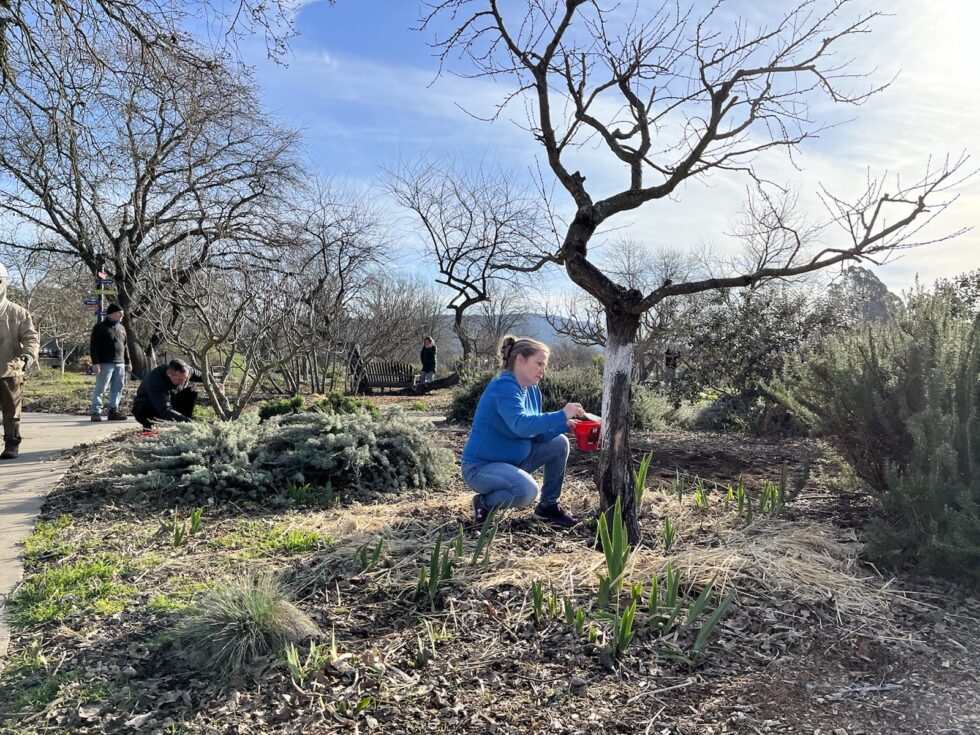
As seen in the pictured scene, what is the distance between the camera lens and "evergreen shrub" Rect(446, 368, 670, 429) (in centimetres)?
1076

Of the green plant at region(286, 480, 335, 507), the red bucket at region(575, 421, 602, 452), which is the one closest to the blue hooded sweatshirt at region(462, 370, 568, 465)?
the red bucket at region(575, 421, 602, 452)

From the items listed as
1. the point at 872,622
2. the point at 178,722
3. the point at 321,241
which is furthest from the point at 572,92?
the point at 321,241

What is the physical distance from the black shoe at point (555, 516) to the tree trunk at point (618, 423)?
1.37ft

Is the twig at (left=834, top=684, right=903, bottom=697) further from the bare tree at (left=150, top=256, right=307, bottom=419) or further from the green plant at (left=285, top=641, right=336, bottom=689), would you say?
the bare tree at (left=150, top=256, right=307, bottom=419)

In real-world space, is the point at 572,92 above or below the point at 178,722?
above

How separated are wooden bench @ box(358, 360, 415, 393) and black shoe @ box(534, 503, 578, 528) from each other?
15.9m

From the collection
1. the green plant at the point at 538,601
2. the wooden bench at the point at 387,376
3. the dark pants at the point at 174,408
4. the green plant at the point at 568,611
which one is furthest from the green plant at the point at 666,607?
the wooden bench at the point at 387,376

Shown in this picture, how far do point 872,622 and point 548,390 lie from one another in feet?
25.9

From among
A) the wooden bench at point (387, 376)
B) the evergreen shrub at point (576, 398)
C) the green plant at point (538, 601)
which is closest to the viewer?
the green plant at point (538, 601)

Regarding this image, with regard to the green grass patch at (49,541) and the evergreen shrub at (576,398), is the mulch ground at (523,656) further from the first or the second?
the evergreen shrub at (576,398)

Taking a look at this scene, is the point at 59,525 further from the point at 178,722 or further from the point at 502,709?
the point at 502,709

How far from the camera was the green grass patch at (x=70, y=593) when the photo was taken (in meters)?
3.49

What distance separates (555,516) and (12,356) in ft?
19.2

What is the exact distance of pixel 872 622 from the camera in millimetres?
3270
